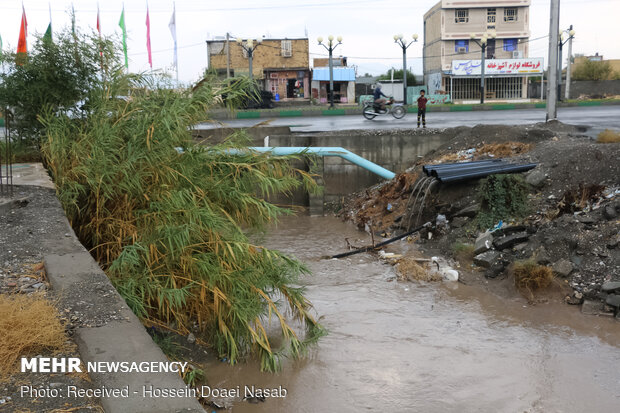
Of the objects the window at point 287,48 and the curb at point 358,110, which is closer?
the curb at point 358,110

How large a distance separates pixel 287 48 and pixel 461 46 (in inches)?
549

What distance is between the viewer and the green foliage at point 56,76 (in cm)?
809

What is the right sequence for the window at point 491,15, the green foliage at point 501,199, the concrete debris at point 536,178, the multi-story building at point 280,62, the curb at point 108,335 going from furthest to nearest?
the window at point 491,15, the multi-story building at point 280,62, the concrete debris at point 536,178, the green foliage at point 501,199, the curb at point 108,335

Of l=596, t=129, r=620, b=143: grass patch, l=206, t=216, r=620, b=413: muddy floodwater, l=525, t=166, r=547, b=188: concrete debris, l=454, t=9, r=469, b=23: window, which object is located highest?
l=454, t=9, r=469, b=23: window

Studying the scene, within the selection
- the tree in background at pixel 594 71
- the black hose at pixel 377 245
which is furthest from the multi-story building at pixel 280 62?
the black hose at pixel 377 245

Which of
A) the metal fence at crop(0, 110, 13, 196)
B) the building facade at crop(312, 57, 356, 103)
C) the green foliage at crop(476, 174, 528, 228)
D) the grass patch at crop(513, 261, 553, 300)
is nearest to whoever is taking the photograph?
the metal fence at crop(0, 110, 13, 196)

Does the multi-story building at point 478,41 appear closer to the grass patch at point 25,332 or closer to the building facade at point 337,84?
the building facade at point 337,84

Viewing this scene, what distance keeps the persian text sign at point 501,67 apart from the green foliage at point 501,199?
1420 inches

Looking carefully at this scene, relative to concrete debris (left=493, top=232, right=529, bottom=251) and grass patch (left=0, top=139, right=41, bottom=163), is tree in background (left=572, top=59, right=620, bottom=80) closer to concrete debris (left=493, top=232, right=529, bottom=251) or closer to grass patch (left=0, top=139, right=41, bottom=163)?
concrete debris (left=493, top=232, right=529, bottom=251)

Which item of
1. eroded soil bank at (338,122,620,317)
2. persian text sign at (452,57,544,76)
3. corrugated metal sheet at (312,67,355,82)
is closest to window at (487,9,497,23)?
persian text sign at (452,57,544,76)

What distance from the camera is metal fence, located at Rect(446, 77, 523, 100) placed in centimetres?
4659

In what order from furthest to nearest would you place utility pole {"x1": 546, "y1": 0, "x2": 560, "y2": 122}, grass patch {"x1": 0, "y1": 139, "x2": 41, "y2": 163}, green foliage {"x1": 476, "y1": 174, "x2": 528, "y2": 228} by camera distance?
1. utility pole {"x1": 546, "y1": 0, "x2": 560, "y2": 122}
2. green foliage {"x1": 476, "y1": 174, "x2": 528, "y2": 228}
3. grass patch {"x1": 0, "y1": 139, "x2": 41, "y2": 163}

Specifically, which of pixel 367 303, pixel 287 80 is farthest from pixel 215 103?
pixel 287 80

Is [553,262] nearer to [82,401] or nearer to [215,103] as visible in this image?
[215,103]
